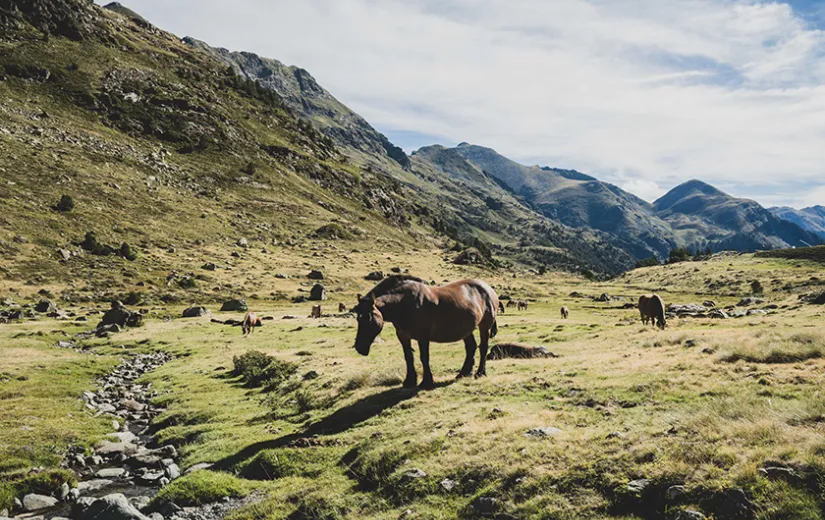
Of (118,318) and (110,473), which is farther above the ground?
(118,318)

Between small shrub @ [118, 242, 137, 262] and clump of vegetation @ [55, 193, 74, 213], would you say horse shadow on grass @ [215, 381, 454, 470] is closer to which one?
small shrub @ [118, 242, 137, 262]

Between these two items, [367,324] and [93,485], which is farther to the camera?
[367,324]

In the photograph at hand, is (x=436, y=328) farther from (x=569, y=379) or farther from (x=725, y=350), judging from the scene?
(x=725, y=350)

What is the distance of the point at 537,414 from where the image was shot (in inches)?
525

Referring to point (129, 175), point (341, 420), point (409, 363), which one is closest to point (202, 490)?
point (341, 420)

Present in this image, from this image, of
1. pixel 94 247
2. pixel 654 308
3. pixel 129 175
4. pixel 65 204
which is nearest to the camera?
pixel 654 308

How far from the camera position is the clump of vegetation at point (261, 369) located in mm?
25812

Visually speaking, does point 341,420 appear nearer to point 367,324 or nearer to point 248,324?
point 367,324

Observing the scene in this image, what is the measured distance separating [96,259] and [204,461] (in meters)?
85.1

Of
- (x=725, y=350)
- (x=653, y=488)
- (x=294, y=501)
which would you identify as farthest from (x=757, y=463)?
(x=725, y=350)

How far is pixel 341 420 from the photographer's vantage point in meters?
16.1

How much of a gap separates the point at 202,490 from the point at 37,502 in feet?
16.7

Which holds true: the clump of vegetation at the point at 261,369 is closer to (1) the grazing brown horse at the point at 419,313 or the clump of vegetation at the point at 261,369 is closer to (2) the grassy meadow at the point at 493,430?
(2) the grassy meadow at the point at 493,430

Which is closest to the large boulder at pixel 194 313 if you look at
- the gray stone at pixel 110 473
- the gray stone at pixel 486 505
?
the gray stone at pixel 110 473
